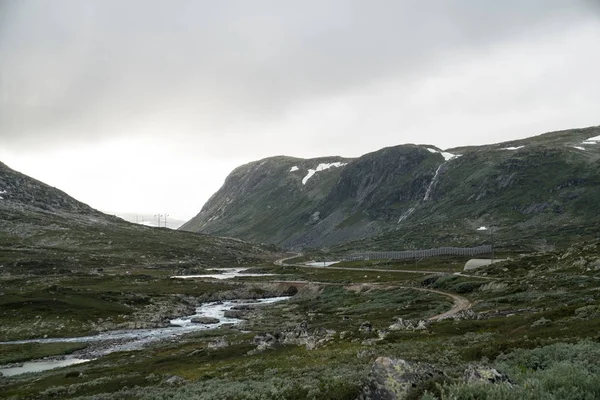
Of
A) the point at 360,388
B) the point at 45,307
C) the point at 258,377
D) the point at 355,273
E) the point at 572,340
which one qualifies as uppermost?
the point at 360,388

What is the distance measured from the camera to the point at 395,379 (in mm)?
15977

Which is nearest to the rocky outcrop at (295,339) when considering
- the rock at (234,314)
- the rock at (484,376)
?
the rock at (484,376)

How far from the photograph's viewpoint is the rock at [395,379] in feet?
51.0

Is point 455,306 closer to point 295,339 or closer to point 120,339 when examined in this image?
point 295,339

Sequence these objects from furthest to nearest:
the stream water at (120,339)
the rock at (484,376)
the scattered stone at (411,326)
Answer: the stream water at (120,339), the scattered stone at (411,326), the rock at (484,376)

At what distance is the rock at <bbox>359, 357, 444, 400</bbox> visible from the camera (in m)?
15.5

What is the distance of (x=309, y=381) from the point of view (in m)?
28.4

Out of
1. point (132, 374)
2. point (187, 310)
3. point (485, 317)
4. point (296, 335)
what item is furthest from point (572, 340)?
point (187, 310)

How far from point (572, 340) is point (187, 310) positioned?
107307mm

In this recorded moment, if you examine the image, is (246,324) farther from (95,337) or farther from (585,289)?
(585,289)

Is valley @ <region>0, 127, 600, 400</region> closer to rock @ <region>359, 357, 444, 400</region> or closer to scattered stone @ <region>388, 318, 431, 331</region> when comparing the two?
rock @ <region>359, 357, 444, 400</region>

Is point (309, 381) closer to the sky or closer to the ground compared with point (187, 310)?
closer to the sky

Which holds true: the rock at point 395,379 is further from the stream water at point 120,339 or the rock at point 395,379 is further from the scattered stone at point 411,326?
the stream water at point 120,339

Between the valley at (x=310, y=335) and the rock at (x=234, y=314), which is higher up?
the valley at (x=310, y=335)
